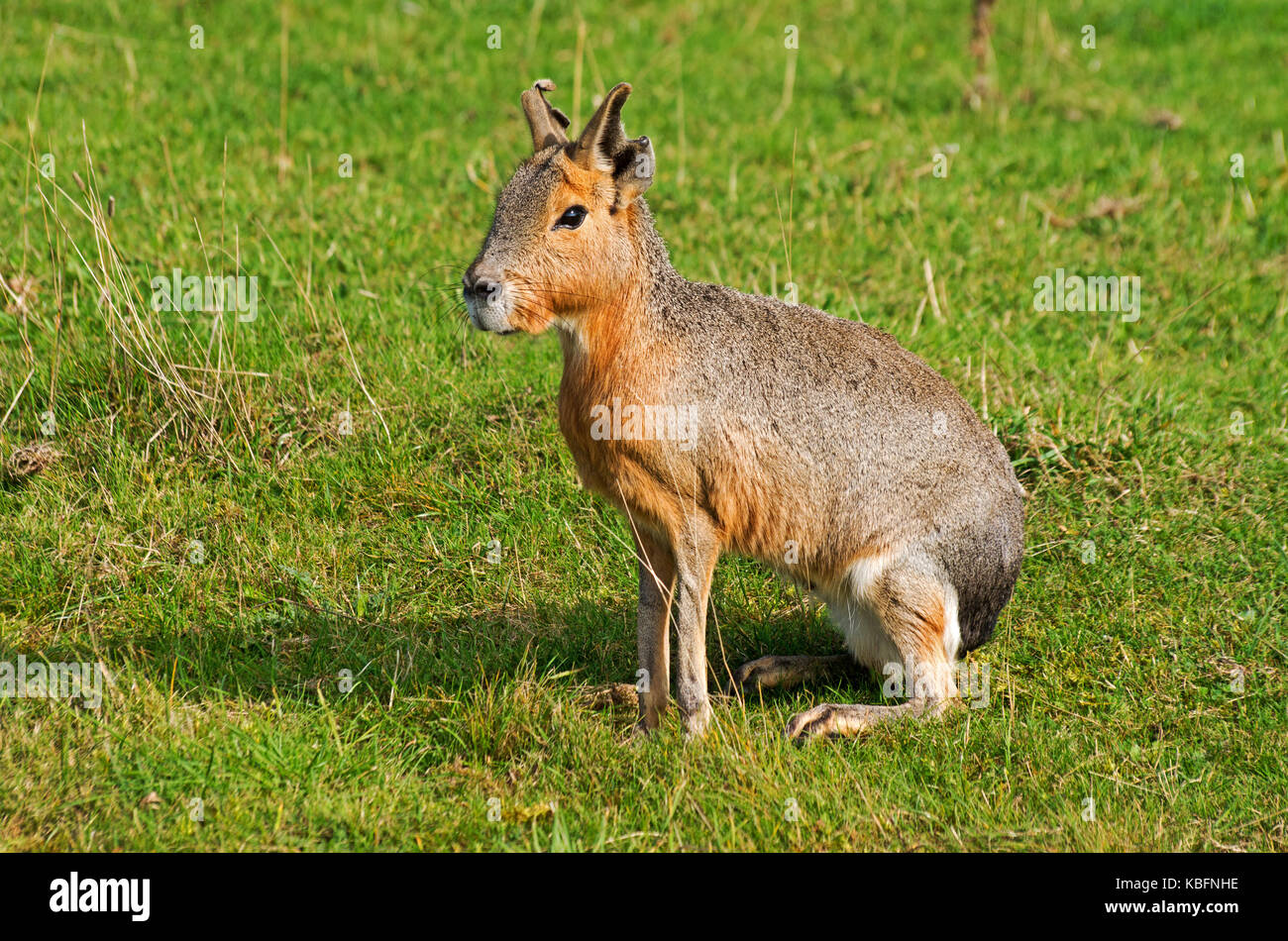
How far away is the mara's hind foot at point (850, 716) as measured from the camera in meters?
4.51

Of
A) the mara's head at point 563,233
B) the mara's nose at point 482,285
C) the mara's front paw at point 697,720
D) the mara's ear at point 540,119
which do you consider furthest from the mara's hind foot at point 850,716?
the mara's ear at point 540,119

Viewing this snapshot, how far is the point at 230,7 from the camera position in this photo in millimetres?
9938

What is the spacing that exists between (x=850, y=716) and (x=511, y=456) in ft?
6.56

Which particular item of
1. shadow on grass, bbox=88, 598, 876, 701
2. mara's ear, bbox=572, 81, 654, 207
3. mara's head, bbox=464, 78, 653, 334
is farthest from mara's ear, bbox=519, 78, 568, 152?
shadow on grass, bbox=88, 598, 876, 701

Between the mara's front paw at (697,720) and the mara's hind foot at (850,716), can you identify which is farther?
the mara's hind foot at (850,716)

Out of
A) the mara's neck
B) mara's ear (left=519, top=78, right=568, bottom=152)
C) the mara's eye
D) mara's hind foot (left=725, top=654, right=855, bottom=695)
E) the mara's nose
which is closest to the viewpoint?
the mara's nose

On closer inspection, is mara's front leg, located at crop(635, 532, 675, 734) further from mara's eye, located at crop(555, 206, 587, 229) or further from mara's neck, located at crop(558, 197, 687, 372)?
mara's eye, located at crop(555, 206, 587, 229)

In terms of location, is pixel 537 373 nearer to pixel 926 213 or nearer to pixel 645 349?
pixel 645 349

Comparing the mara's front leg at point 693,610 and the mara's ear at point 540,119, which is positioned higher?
the mara's ear at point 540,119

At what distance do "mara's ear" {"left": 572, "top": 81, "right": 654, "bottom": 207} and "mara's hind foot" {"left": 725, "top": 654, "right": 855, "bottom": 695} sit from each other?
1.85 metres

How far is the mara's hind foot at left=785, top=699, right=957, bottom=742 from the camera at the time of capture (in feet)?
14.8

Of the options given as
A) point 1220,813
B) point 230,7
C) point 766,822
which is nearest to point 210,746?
point 766,822

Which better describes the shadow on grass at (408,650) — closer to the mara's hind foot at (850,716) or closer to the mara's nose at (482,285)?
the mara's hind foot at (850,716)

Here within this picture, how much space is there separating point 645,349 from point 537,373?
1.92 meters
